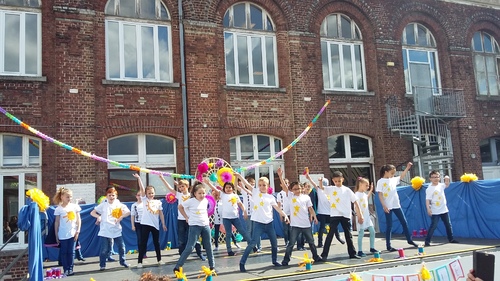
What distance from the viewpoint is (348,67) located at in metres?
17.5

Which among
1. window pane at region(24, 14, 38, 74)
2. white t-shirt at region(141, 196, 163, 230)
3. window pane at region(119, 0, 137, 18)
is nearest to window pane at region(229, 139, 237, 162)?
window pane at region(119, 0, 137, 18)

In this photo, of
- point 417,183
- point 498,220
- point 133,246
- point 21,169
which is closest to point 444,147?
point 417,183

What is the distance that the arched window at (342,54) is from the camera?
17.1 metres

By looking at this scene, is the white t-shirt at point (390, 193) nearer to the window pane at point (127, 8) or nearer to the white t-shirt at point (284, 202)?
the white t-shirt at point (284, 202)

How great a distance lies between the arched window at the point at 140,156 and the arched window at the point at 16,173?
2.03 meters

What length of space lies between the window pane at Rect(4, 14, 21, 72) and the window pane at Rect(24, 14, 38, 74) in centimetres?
22

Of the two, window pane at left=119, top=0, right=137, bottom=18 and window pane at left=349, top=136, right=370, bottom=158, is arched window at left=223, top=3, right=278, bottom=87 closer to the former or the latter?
window pane at left=119, top=0, right=137, bottom=18

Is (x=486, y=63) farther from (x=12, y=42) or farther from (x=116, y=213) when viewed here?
(x=12, y=42)

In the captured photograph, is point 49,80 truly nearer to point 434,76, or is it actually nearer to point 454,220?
point 454,220

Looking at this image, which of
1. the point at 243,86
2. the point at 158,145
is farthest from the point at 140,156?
the point at 243,86

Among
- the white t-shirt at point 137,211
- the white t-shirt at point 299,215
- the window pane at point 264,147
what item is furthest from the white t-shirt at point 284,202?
the window pane at point 264,147

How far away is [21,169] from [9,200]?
887mm

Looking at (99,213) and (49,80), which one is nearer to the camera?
(99,213)

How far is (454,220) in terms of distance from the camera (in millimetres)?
12945
